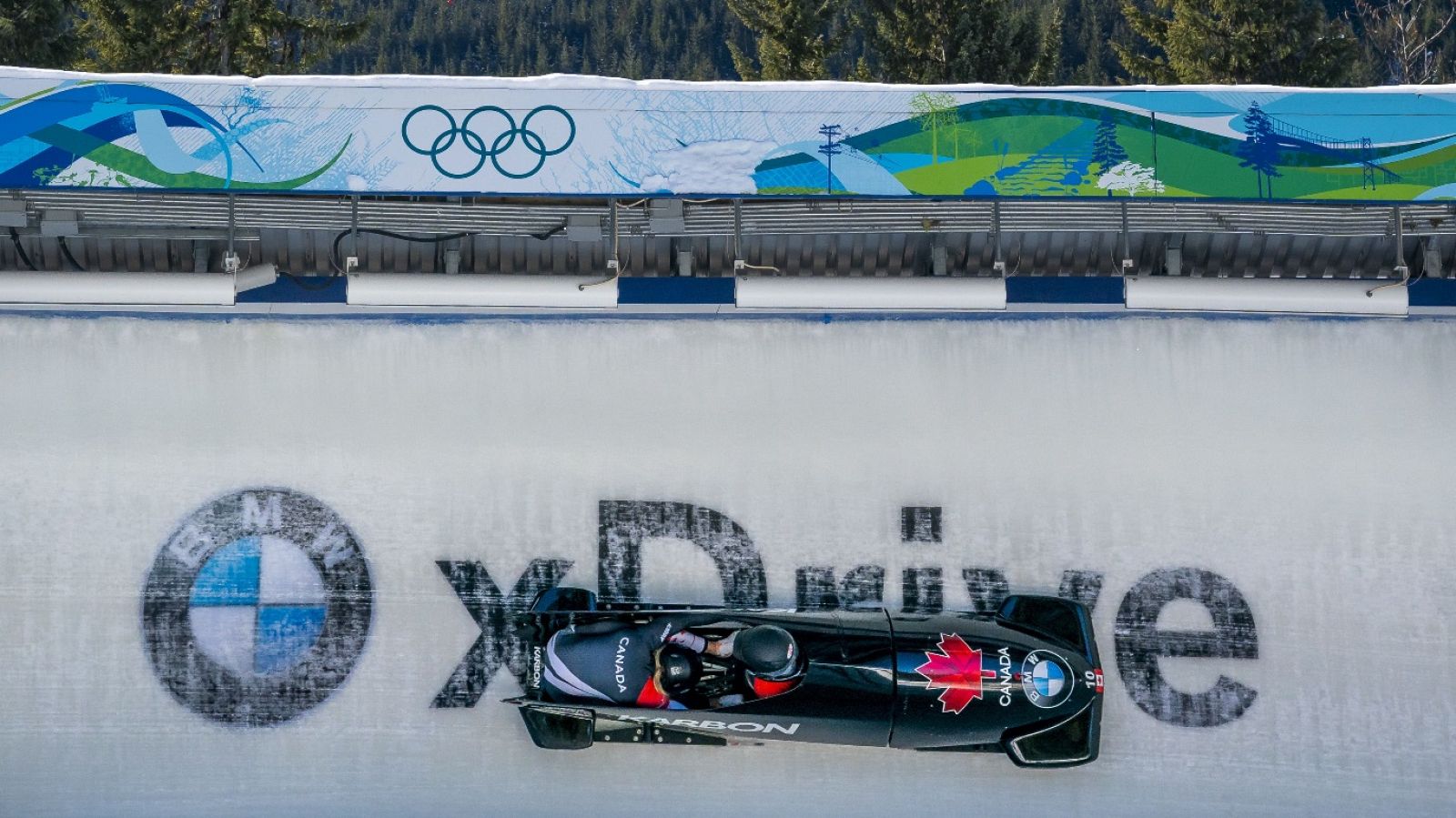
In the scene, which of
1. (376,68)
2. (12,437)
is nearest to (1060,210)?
(12,437)

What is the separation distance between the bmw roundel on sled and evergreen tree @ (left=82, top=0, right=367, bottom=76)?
7.44 meters

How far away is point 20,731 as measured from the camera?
6.59m

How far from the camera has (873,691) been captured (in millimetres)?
6051

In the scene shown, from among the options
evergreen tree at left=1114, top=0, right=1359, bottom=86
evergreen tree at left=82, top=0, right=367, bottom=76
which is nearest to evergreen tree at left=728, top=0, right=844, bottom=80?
evergreen tree at left=1114, top=0, right=1359, bottom=86

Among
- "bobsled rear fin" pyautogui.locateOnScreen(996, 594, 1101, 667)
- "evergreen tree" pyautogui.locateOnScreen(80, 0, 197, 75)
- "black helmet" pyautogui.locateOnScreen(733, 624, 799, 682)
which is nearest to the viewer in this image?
"black helmet" pyautogui.locateOnScreen(733, 624, 799, 682)

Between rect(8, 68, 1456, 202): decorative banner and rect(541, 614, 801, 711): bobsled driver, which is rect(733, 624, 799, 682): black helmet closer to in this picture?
rect(541, 614, 801, 711): bobsled driver

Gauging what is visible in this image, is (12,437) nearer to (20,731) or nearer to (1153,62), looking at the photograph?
(20,731)

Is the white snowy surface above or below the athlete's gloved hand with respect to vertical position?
above

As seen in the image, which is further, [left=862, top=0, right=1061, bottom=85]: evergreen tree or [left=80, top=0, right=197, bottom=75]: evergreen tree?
[left=862, top=0, right=1061, bottom=85]: evergreen tree

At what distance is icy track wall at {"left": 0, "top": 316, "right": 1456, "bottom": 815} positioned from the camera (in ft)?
21.8

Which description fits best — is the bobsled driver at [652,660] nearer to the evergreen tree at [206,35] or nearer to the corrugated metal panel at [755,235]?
the corrugated metal panel at [755,235]

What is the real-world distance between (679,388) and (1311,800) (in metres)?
3.95

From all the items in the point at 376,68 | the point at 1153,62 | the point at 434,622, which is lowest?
the point at 434,622

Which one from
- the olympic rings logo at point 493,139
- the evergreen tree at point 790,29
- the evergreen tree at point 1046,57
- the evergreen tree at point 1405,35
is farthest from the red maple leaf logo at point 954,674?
the evergreen tree at point 1405,35
